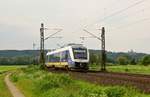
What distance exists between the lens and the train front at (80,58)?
61.1 meters

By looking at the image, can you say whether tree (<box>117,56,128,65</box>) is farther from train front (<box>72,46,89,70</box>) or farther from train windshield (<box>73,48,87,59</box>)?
train front (<box>72,46,89,70</box>)

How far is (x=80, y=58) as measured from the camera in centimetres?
6147

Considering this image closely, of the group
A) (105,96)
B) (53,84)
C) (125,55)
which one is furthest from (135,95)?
(125,55)

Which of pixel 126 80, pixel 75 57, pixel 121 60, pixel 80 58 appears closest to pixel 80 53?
pixel 80 58

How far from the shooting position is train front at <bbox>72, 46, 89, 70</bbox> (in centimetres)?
6109

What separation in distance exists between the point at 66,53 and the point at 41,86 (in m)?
31.8

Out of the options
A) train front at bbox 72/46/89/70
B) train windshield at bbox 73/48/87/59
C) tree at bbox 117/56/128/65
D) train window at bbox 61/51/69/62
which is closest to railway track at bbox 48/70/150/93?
train front at bbox 72/46/89/70

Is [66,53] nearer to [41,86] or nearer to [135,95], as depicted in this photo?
[41,86]

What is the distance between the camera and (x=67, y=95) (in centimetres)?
2169

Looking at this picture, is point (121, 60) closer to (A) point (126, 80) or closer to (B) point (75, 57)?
(B) point (75, 57)

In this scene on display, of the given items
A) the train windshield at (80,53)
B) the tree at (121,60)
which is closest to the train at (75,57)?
the train windshield at (80,53)

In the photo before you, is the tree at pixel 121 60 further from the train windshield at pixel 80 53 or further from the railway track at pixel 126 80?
the railway track at pixel 126 80

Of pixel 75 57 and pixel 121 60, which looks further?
pixel 121 60

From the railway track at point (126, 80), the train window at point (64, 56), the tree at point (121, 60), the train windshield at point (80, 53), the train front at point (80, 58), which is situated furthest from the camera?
the tree at point (121, 60)
